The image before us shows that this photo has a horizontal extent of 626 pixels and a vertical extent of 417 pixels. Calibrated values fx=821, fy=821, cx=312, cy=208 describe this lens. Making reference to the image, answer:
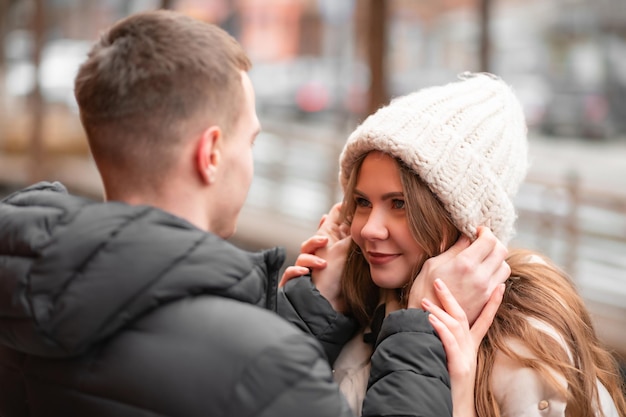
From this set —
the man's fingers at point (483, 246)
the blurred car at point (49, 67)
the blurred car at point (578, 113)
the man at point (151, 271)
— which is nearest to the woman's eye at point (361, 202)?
the man's fingers at point (483, 246)

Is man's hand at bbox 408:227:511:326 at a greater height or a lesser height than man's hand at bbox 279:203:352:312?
greater

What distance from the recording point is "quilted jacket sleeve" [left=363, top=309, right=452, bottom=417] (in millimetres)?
1407

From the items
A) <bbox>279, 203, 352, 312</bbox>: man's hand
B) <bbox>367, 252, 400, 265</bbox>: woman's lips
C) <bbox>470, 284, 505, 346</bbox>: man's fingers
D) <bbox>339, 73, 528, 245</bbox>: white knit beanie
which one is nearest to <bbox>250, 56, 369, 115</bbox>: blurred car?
<bbox>279, 203, 352, 312</bbox>: man's hand

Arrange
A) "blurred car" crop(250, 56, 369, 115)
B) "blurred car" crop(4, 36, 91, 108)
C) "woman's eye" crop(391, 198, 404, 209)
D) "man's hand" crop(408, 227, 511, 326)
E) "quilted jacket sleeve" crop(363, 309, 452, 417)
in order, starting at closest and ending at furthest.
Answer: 1. "quilted jacket sleeve" crop(363, 309, 452, 417)
2. "man's hand" crop(408, 227, 511, 326)
3. "woman's eye" crop(391, 198, 404, 209)
4. "blurred car" crop(250, 56, 369, 115)
5. "blurred car" crop(4, 36, 91, 108)

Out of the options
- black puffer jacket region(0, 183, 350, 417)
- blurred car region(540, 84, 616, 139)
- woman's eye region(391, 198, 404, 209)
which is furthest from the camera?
blurred car region(540, 84, 616, 139)

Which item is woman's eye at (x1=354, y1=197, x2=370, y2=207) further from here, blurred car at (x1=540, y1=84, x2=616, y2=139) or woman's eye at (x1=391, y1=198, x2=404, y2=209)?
blurred car at (x1=540, y1=84, x2=616, y2=139)

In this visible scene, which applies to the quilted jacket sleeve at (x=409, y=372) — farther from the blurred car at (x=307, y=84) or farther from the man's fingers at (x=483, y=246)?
the blurred car at (x=307, y=84)

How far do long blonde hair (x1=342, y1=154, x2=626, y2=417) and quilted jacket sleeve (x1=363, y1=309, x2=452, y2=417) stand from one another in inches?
7.5

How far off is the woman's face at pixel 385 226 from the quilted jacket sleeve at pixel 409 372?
0.61ft

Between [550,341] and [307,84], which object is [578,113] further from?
[550,341]

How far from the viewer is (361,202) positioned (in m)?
1.83

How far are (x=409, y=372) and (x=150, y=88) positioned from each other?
67 cm

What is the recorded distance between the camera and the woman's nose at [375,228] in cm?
171

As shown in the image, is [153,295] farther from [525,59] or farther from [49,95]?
[49,95]
